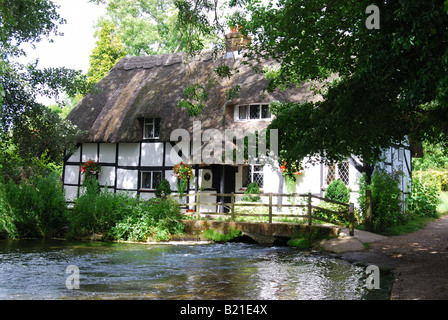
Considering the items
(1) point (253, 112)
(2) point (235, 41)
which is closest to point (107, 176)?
(1) point (253, 112)

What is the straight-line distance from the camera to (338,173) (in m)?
18.1

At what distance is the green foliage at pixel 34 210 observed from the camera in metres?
15.8

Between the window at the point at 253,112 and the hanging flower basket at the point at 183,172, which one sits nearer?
the hanging flower basket at the point at 183,172

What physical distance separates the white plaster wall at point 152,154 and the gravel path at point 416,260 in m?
10.7

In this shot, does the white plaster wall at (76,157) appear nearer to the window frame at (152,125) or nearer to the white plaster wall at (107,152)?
the white plaster wall at (107,152)

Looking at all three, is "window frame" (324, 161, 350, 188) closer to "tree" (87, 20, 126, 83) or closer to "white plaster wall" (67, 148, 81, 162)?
"white plaster wall" (67, 148, 81, 162)

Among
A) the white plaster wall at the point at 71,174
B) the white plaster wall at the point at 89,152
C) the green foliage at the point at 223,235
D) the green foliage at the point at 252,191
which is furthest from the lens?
the white plaster wall at the point at 71,174

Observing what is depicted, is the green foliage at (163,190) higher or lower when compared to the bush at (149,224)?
higher

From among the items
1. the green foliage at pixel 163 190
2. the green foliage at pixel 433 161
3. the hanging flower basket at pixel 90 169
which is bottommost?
the green foliage at pixel 163 190

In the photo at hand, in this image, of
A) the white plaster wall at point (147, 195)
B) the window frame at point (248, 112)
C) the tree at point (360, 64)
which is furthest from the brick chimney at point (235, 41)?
the white plaster wall at point (147, 195)

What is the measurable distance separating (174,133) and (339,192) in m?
7.51

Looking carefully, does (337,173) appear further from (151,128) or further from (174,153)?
(151,128)
